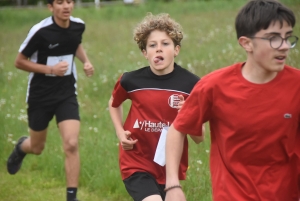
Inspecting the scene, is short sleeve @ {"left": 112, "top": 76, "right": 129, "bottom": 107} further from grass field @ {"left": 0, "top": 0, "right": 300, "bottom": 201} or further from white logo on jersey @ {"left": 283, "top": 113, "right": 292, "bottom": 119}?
white logo on jersey @ {"left": 283, "top": 113, "right": 292, "bottom": 119}

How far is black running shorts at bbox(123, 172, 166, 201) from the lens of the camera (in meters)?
5.24

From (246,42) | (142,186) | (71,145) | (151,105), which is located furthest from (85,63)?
(246,42)

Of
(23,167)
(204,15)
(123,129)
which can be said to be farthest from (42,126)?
(204,15)

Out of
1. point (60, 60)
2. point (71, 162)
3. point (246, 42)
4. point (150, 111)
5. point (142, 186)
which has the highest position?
point (246, 42)

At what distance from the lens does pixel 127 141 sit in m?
5.35

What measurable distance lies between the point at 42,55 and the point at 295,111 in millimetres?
4194

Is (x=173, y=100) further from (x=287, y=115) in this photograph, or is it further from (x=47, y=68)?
(x=47, y=68)

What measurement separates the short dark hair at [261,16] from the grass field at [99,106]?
3.08 metres

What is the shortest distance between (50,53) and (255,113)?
4.06 m

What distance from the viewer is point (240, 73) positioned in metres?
3.87

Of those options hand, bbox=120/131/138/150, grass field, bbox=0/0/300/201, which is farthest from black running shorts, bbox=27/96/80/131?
hand, bbox=120/131/138/150

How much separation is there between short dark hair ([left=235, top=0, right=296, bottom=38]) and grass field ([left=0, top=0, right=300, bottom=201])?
10.1 ft

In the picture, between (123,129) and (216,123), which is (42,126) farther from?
(216,123)

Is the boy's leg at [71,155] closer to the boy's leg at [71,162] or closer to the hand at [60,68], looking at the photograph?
the boy's leg at [71,162]
